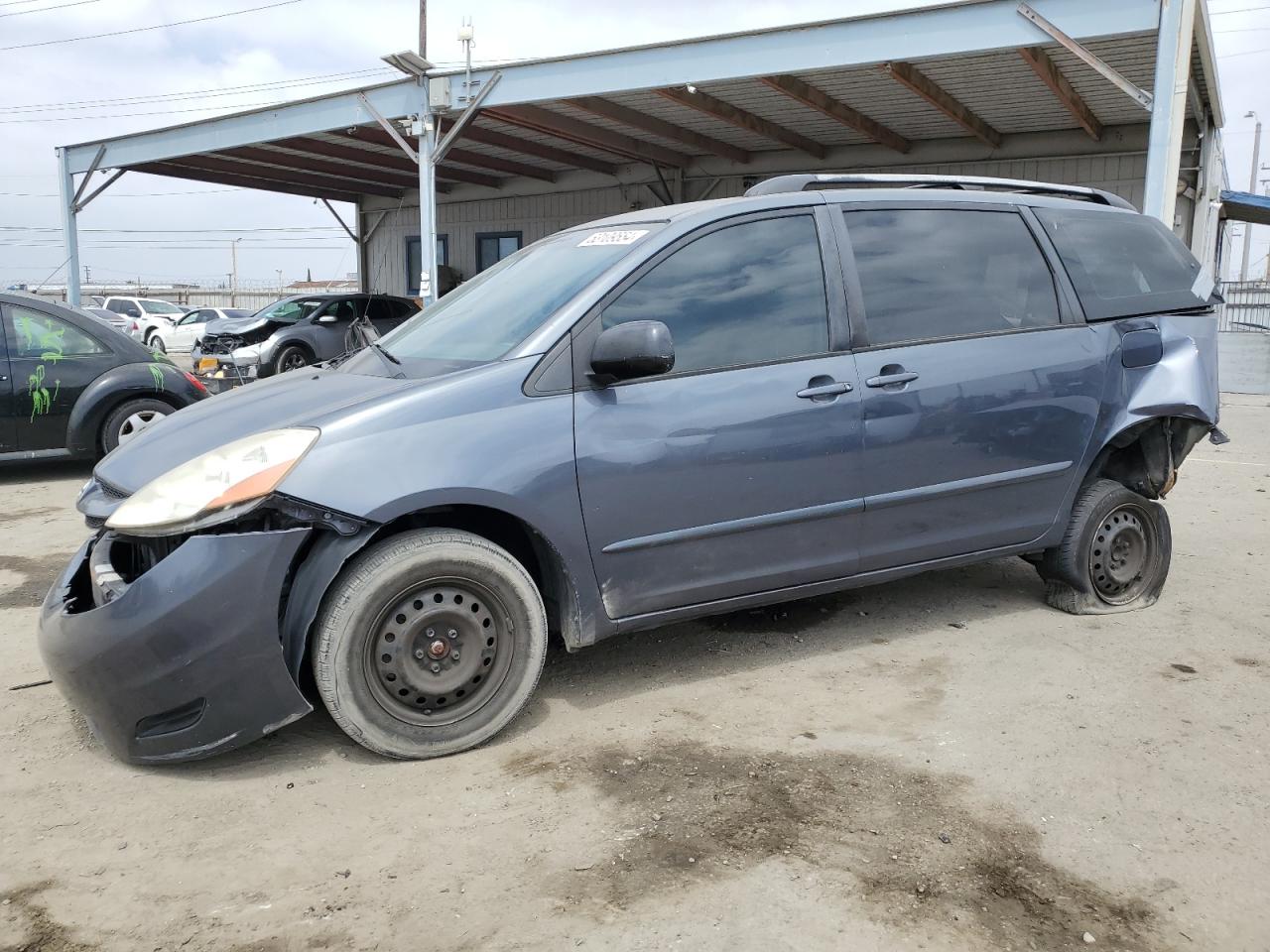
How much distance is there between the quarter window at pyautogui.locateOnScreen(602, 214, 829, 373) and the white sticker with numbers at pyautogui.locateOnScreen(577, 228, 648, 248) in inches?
7.1

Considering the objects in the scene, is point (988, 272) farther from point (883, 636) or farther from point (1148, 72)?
point (1148, 72)

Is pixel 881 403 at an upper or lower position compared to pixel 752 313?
lower

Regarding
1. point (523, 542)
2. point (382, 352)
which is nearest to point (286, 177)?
point (382, 352)

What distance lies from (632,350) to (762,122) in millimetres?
14541

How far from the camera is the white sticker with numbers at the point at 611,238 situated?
3615 mm

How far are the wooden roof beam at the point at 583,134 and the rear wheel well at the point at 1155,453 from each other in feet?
39.1

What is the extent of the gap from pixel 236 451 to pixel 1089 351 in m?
3.36

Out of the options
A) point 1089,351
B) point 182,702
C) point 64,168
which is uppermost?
point 64,168

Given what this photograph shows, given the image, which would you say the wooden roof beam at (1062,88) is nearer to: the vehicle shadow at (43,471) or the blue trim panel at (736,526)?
the blue trim panel at (736,526)

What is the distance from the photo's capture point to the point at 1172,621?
449 cm

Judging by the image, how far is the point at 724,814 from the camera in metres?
2.79

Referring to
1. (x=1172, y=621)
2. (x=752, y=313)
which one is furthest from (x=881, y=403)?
(x=1172, y=621)

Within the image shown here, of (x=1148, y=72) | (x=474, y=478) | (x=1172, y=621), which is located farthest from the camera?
(x=1148, y=72)

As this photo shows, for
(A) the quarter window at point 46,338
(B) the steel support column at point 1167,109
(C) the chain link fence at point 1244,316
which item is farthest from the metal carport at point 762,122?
(A) the quarter window at point 46,338
